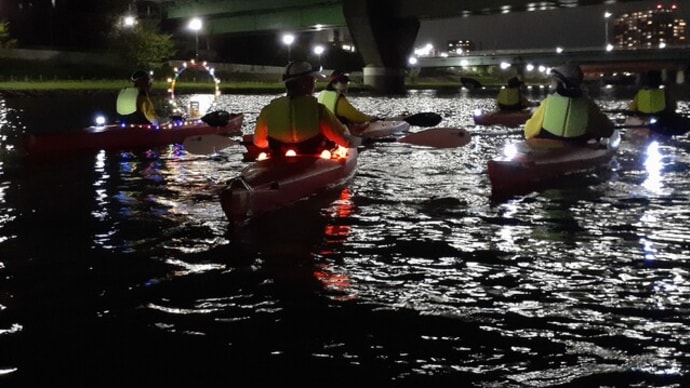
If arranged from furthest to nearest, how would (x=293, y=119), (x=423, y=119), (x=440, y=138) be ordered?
(x=440, y=138) → (x=423, y=119) → (x=293, y=119)

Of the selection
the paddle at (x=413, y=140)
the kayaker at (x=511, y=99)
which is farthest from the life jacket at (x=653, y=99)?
the paddle at (x=413, y=140)

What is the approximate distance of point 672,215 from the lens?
1245cm

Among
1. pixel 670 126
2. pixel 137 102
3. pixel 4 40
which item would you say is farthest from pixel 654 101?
pixel 4 40

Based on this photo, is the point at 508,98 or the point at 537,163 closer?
the point at 537,163

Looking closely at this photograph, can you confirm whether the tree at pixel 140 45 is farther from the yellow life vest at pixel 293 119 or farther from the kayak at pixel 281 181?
the yellow life vest at pixel 293 119

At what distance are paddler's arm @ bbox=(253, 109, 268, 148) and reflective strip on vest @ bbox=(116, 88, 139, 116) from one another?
8936mm

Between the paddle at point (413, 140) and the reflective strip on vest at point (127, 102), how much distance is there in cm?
464

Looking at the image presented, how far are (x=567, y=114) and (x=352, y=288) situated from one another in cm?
828

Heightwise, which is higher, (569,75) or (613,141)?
(569,75)

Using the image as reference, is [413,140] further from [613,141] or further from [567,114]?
[613,141]

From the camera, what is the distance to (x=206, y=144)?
16859 millimetres

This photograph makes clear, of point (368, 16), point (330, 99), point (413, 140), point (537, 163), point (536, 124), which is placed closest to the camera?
point (537, 163)

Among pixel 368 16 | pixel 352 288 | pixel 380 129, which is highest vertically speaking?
pixel 368 16

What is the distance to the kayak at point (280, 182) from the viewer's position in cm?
1067
